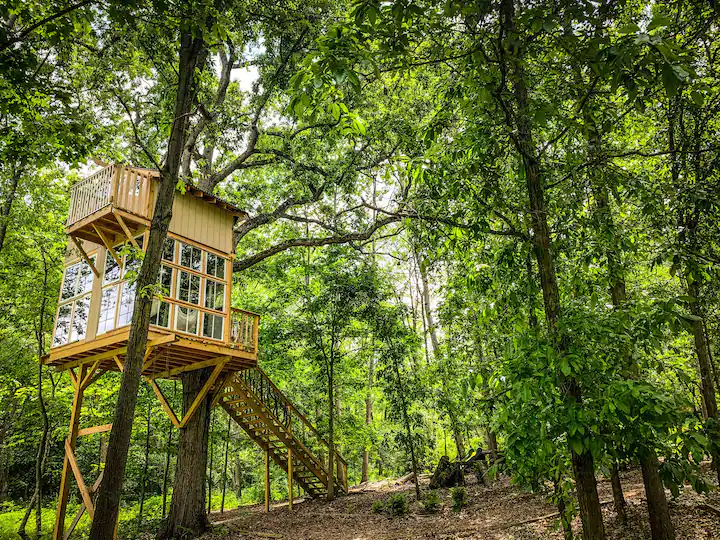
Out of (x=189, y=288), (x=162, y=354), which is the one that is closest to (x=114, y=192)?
(x=189, y=288)

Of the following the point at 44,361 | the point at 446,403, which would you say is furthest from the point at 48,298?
the point at 446,403

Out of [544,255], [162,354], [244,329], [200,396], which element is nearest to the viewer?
[544,255]

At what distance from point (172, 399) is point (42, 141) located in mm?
12779

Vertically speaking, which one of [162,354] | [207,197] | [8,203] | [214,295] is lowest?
[162,354]

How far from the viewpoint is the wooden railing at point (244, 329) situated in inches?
460

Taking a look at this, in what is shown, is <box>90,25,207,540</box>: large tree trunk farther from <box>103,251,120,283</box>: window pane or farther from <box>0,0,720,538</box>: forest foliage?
<box>103,251,120,283</box>: window pane

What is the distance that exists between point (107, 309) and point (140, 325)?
6.88 meters

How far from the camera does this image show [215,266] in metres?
11.6

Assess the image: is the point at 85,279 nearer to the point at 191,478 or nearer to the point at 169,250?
the point at 169,250

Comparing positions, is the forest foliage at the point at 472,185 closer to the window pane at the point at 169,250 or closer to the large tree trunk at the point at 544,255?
the large tree trunk at the point at 544,255

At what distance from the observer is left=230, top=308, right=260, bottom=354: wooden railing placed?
1168cm

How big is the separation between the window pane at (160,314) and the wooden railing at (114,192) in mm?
2098

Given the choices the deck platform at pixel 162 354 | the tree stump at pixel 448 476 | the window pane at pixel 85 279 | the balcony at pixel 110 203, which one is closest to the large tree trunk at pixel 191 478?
the deck platform at pixel 162 354

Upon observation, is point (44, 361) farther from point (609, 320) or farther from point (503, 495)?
point (609, 320)
